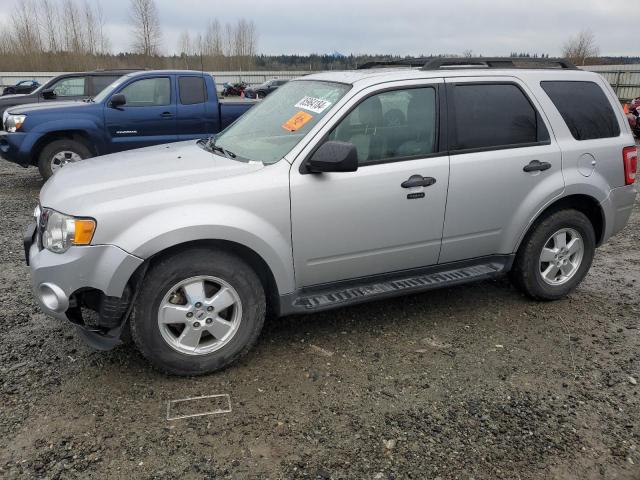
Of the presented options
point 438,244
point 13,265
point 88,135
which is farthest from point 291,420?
point 88,135

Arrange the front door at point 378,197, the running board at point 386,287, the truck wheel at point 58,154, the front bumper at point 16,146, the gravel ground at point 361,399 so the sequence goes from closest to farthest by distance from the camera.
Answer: the gravel ground at point 361,399
the front door at point 378,197
the running board at point 386,287
the front bumper at point 16,146
the truck wheel at point 58,154

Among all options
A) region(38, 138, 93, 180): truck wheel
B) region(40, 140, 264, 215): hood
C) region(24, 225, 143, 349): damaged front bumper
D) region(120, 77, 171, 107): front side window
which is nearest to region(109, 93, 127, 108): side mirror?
region(120, 77, 171, 107): front side window

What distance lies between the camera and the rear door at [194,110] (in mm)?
9000

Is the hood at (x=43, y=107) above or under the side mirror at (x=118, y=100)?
under

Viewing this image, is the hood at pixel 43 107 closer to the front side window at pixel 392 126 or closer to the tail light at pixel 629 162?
the front side window at pixel 392 126

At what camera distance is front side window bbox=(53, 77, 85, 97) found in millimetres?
10758

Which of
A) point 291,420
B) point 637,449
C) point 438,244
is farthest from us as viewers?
point 438,244

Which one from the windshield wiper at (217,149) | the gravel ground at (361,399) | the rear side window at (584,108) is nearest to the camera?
the gravel ground at (361,399)

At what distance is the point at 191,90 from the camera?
9.10 metres

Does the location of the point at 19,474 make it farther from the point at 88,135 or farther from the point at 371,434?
the point at 88,135

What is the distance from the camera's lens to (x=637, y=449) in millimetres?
2760

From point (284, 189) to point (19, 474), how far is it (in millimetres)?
1987

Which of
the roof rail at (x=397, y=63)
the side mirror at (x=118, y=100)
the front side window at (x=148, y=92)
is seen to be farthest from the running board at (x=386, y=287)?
the front side window at (x=148, y=92)

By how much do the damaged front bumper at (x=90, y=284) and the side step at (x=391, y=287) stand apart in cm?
108
